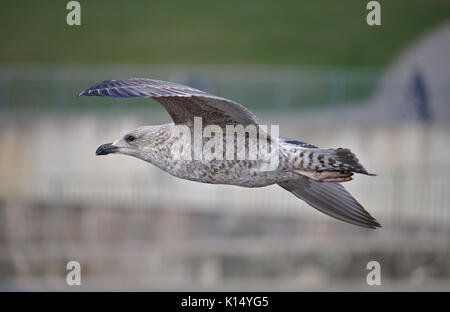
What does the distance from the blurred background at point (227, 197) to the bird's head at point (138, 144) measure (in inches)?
238

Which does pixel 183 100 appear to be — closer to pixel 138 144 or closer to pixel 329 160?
pixel 138 144

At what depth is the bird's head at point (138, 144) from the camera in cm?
506

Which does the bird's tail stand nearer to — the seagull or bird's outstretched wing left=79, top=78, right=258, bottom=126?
Answer: the seagull

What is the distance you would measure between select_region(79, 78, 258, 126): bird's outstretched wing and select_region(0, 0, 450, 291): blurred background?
21.0ft

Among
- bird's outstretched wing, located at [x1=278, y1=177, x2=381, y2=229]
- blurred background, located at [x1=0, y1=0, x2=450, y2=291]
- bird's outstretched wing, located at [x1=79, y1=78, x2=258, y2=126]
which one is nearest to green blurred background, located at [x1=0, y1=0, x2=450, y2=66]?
blurred background, located at [x1=0, y1=0, x2=450, y2=291]

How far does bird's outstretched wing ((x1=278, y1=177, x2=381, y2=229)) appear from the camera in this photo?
17.0 ft

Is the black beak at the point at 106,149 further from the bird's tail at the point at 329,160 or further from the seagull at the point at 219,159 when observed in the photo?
the bird's tail at the point at 329,160

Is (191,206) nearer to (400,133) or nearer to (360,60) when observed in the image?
→ (400,133)

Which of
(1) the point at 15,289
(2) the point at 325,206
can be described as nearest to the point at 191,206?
(1) the point at 15,289

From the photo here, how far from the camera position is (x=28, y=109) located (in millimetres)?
14125

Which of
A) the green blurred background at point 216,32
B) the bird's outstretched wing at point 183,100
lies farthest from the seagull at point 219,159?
the green blurred background at point 216,32

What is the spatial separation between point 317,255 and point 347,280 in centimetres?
55
